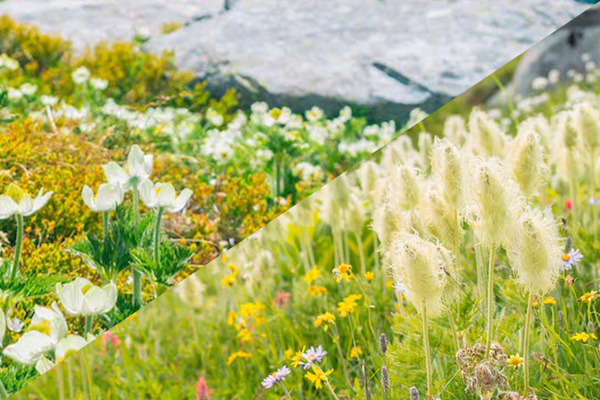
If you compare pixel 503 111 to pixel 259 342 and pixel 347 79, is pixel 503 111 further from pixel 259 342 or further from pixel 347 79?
pixel 259 342

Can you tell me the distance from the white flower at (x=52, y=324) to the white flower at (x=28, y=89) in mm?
1794

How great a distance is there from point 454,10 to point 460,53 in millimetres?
508

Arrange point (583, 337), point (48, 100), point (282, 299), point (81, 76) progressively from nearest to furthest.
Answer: point (583, 337) → point (282, 299) → point (48, 100) → point (81, 76)

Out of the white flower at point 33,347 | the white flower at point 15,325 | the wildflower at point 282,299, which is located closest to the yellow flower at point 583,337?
the wildflower at point 282,299

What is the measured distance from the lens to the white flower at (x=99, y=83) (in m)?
3.65

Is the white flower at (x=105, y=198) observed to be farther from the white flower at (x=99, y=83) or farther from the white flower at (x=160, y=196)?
the white flower at (x=99, y=83)

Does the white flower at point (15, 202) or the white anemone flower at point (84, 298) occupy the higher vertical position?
the white flower at point (15, 202)

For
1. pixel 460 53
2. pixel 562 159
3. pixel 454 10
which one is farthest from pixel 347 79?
pixel 562 159

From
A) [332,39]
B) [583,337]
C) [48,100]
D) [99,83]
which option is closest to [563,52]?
[332,39]

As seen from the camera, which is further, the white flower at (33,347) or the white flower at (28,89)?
the white flower at (28,89)

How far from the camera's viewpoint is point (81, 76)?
364 cm

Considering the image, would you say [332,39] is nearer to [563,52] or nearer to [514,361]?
[563,52]

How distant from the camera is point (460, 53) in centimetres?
419

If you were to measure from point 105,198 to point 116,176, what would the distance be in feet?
0.43
